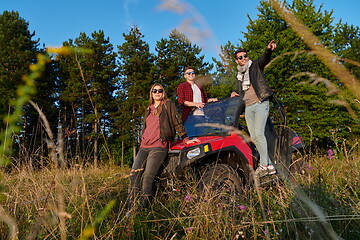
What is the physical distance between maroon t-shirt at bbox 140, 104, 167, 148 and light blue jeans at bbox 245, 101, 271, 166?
4.20 ft

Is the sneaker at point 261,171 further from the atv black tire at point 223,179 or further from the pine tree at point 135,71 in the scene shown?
the pine tree at point 135,71

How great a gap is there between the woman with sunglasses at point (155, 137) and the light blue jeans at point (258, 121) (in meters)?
0.84

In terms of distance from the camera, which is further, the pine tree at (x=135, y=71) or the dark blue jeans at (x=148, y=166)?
the pine tree at (x=135, y=71)

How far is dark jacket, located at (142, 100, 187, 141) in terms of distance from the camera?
4.42m

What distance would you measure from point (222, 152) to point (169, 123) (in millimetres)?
826

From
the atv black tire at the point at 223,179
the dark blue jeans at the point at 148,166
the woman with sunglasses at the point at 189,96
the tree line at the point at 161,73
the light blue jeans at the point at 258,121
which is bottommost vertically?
the atv black tire at the point at 223,179

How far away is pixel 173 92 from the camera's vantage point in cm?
3616

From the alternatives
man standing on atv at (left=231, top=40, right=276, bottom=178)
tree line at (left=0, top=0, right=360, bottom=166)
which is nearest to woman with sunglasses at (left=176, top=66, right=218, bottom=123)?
man standing on atv at (left=231, top=40, right=276, bottom=178)

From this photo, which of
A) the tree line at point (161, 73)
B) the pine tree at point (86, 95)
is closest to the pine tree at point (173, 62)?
the tree line at point (161, 73)

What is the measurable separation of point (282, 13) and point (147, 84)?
3651 cm

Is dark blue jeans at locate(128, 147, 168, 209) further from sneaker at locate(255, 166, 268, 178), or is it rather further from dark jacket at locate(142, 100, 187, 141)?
sneaker at locate(255, 166, 268, 178)

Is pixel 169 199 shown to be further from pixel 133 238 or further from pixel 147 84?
pixel 147 84

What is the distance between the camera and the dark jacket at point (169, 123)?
14.5ft

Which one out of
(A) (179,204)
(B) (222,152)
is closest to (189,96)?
(B) (222,152)
